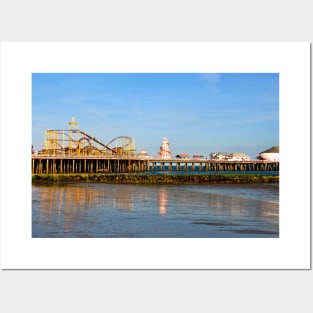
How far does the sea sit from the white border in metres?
0.70

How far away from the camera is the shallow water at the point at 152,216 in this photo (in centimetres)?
796

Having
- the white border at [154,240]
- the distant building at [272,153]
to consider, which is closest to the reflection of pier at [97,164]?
the distant building at [272,153]

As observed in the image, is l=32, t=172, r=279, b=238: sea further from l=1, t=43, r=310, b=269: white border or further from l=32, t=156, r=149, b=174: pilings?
l=32, t=156, r=149, b=174: pilings

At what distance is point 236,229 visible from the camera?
828 cm

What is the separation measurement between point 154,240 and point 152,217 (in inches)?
97.2

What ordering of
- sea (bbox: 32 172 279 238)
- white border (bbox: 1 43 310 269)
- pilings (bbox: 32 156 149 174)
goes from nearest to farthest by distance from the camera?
white border (bbox: 1 43 310 269)
sea (bbox: 32 172 279 238)
pilings (bbox: 32 156 149 174)

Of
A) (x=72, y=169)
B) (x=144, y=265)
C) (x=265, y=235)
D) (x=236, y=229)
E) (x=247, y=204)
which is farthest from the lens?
(x=72, y=169)

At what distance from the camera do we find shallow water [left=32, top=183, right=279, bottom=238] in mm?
7965

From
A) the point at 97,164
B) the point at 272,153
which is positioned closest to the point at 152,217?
the point at 272,153

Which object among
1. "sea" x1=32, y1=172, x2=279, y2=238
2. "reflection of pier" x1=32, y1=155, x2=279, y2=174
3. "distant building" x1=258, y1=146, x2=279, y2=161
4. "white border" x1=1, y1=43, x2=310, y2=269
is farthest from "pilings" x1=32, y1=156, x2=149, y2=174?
"white border" x1=1, y1=43, x2=310, y2=269

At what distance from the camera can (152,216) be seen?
9625mm
